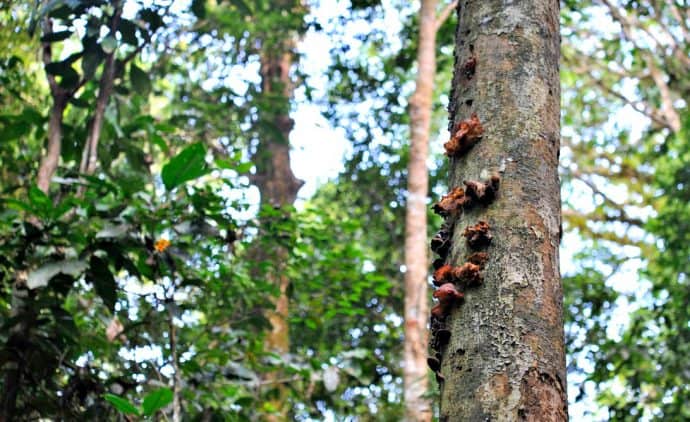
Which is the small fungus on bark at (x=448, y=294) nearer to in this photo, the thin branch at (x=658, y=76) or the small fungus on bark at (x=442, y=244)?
the small fungus on bark at (x=442, y=244)

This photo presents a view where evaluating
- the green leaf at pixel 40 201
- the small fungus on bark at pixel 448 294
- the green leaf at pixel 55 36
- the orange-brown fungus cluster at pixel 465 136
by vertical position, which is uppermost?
the green leaf at pixel 55 36

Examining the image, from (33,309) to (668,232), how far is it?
554 cm

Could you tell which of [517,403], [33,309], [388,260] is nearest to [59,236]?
[33,309]

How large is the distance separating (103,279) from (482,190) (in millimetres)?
2295

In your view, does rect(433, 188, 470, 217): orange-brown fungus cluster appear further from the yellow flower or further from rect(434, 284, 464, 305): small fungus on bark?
the yellow flower

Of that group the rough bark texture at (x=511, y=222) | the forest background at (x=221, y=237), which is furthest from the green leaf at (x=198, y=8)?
the rough bark texture at (x=511, y=222)

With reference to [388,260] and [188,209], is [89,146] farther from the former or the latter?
[388,260]

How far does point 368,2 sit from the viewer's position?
4820 mm

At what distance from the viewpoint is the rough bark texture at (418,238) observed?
16.9 feet

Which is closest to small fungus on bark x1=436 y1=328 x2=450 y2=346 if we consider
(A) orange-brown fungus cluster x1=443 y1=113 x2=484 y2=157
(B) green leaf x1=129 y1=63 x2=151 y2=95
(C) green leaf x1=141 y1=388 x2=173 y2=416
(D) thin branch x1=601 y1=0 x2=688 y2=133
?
(A) orange-brown fungus cluster x1=443 y1=113 x2=484 y2=157

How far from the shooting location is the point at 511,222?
1657 millimetres

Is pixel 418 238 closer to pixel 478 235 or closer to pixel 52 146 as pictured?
pixel 52 146

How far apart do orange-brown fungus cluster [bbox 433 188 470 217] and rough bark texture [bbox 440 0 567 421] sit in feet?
0.09

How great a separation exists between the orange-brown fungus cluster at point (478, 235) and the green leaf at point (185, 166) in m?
1.89
